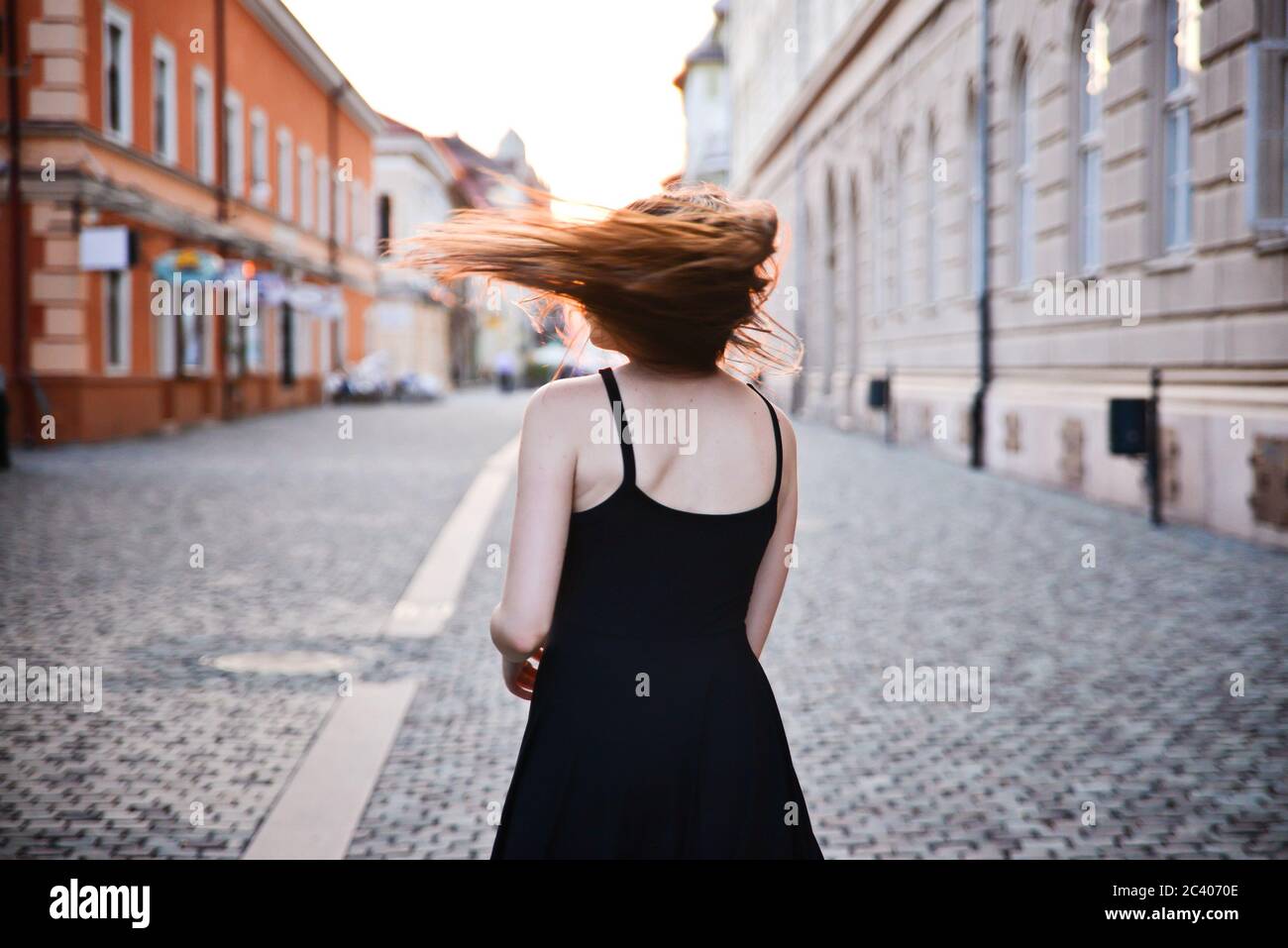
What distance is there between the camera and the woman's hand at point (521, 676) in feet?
7.55

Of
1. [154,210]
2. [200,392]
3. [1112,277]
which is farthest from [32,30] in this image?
[1112,277]

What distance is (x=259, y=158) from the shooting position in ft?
106

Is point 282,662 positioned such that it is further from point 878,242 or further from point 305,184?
point 305,184

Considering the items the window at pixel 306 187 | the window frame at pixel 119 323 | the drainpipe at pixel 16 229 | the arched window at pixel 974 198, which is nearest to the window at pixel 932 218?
the arched window at pixel 974 198

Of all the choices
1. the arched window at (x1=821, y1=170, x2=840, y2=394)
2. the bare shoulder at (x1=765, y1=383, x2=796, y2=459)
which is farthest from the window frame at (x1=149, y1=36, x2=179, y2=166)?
the bare shoulder at (x1=765, y1=383, x2=796, y2=459)

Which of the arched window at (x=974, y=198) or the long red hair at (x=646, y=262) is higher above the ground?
the arched window at (x=974, y=198)

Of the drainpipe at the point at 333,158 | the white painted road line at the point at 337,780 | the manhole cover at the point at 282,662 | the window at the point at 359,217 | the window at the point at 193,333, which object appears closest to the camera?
the white painted road line at the point at 337,780

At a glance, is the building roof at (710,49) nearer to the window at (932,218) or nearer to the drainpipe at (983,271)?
the window at (932,218)

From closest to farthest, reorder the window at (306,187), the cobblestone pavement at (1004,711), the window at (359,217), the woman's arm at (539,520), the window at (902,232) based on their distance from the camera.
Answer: the woman's arm at (539,520) → the cobblestone pavement at (1004,711) → the window at (902,232) → the window at (306,187) → the window at (359,217)

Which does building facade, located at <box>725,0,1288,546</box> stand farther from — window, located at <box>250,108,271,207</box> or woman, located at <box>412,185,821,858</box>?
window, located at <box>250,108,271,207</box>

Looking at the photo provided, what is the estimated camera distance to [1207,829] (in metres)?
4.30

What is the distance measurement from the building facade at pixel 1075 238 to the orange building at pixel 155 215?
10.4 metres

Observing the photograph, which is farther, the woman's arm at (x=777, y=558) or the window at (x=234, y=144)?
the window at (x=234, y=144)
